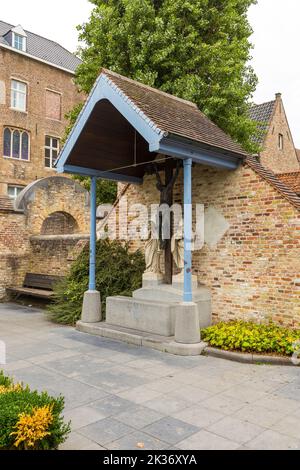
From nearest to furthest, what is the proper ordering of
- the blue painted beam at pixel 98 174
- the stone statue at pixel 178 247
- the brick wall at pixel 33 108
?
1. the stone statue at pixel 178 247
2. the blue painted beam at pixel 98 174
3. the brick wall at pixel 33 108

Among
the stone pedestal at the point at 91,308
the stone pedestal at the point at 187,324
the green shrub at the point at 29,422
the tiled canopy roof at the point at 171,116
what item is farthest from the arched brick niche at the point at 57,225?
the green shrub at the point at 29,422

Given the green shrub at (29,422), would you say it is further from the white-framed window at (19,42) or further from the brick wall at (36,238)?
the white-framed window at (19,42)

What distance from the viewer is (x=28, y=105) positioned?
24.9 m

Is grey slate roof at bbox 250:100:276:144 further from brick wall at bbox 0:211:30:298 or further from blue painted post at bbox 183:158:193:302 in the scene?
blue painted post at bbox 183:158:193:302

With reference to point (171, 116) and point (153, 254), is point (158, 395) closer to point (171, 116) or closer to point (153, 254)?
point (153, 254)

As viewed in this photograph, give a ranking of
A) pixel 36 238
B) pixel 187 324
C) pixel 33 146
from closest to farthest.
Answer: pixel 187 324 → pixel 36 238 → pixel 33 146

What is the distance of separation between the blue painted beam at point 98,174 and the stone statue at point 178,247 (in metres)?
2.06

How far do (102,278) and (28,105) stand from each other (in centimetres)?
1896

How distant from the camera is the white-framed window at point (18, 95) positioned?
79.8 ft

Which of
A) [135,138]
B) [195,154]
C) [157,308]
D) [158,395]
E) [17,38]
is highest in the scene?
[17,38]

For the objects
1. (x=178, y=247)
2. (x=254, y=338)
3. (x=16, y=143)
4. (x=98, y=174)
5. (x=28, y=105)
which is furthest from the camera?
(x=28, y=105)

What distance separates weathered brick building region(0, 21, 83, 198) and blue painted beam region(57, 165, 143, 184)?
613 inches

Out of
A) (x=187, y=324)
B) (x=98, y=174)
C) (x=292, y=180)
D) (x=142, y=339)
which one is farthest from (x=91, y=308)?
(x=292, y=180)

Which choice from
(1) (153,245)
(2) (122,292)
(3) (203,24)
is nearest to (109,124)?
(1) (153,245)
